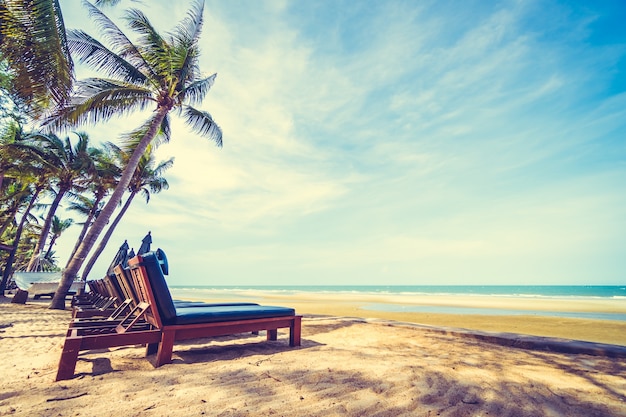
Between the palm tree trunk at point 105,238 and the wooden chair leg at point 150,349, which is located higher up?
the palm tree trunk at point 105,238

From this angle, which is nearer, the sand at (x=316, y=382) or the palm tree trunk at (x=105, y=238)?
the sand at (x=316, y=382)

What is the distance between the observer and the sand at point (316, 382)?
6.98 ft

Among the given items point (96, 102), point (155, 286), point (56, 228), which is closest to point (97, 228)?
point (96, 102)

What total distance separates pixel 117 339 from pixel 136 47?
36.1 feet

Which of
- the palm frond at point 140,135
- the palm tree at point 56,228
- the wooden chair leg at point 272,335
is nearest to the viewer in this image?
the wooden chair leg at point 272,335

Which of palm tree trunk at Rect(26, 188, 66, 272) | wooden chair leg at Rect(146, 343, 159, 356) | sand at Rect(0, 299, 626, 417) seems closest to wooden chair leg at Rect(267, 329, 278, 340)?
sand at Rect(0, 299, 626, 417)

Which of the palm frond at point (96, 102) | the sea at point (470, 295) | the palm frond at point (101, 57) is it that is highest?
the palm frond at point (101, 57)

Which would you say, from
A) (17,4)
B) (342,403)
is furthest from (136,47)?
(342,403)

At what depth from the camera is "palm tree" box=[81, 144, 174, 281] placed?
51.7 feet

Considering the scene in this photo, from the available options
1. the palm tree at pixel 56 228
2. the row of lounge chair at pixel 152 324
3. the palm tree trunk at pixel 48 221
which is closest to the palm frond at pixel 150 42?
the row of lounge chair at pixel 152 324

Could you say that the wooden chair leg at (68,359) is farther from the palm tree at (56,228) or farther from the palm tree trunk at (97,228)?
the palm tree at (56,228)

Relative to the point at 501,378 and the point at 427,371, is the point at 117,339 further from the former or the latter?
the point at 501,378

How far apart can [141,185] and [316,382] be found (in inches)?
729

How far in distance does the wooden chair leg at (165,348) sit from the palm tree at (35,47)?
6058mm
